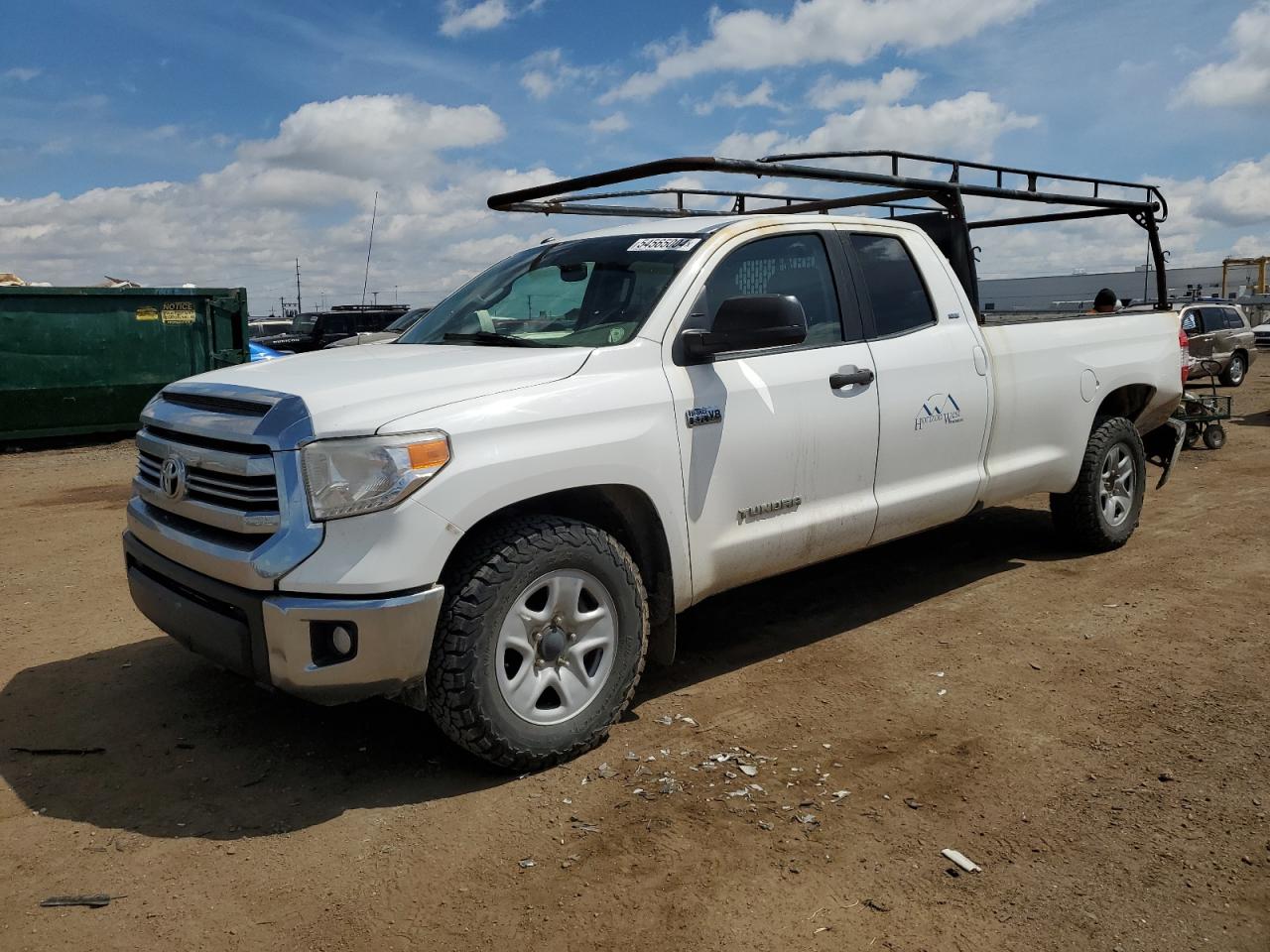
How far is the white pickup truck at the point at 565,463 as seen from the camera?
3031 millimetres

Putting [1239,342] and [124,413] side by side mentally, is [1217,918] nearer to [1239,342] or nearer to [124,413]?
[124,413]

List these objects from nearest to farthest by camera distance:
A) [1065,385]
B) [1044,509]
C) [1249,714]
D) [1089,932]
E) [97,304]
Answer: [1089,932] < [1249,714] < [1065,385] < [1044,509] < [97,304]

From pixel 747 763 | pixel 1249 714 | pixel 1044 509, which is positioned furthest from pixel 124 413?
pixel 1249 714

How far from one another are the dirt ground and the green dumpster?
8.25m

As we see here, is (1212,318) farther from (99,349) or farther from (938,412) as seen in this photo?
(99,349)

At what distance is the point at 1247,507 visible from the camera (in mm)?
7598

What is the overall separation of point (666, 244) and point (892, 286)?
125 centimetres

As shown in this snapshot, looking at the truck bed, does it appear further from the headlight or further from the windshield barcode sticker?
the headlight

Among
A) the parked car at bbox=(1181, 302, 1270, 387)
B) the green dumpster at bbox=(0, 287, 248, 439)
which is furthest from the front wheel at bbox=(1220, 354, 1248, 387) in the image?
the green dumpster at bbox=(0, 287, 248, 439)

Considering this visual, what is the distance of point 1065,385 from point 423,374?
378cm

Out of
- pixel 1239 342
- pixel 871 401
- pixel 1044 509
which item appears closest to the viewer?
pixel 871 401

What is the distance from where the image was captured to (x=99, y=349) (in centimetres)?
1276

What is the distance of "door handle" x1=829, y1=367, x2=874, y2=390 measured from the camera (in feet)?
13.9

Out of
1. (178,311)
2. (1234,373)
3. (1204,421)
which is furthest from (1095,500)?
(1234,373)
